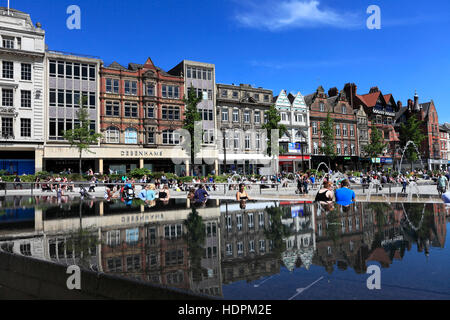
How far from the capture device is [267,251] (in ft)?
18.2

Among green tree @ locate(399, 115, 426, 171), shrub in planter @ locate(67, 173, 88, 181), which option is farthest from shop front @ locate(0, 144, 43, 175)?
green tree @ locate(399, 115, 426, 171)

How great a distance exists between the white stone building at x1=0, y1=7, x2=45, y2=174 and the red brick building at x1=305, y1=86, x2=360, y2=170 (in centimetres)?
4279

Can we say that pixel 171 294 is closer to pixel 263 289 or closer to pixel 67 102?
pixel 263 289

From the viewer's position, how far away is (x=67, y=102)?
4053 cm

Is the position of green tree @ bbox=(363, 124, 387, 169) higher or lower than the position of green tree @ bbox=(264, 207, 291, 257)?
higher

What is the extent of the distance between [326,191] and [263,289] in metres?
7.67

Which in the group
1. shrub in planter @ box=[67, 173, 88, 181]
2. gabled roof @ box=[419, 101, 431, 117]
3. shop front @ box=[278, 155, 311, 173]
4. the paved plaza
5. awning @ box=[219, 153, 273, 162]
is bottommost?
the paved plaza

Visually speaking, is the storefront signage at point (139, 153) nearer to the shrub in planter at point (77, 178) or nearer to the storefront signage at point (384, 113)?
the shrub in planter at point (77, 178)

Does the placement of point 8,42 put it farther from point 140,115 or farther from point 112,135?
point 140,115

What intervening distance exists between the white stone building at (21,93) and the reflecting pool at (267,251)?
32264 mm

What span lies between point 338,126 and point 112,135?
4223 cm

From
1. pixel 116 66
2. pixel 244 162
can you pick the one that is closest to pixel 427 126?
pixel 244 162

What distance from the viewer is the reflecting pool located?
3.87 m
